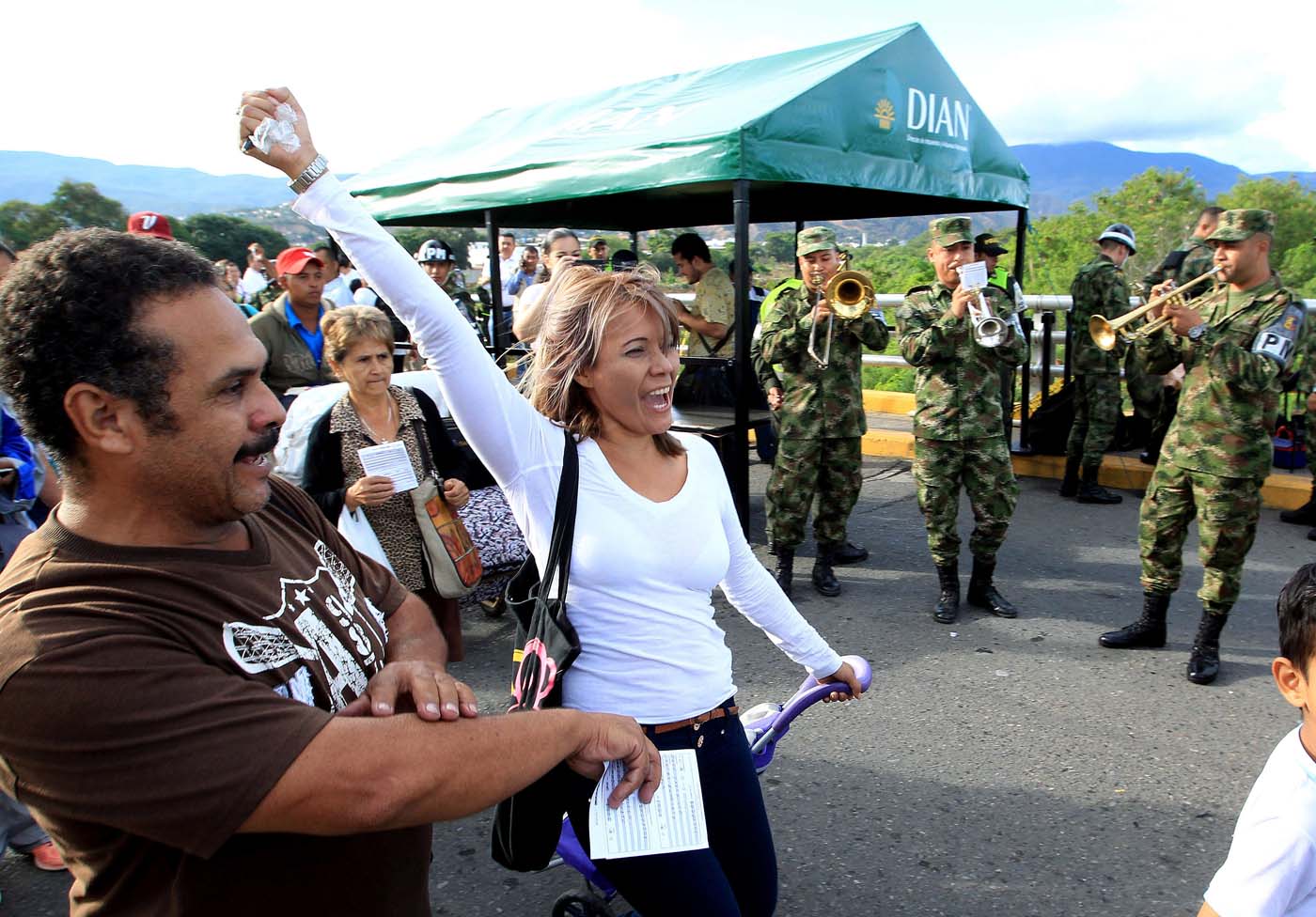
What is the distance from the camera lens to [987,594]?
532 centimetres

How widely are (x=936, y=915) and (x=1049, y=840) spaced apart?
619mm

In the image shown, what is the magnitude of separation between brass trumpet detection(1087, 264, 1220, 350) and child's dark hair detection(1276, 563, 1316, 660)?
3232 mm

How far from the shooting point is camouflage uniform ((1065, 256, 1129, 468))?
7434mm

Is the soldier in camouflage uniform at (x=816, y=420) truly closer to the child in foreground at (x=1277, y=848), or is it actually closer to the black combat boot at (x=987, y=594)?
the black combat boot at (x=987, y=594)

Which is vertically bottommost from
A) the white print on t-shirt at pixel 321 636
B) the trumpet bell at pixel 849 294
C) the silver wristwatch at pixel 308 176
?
the white print on t-shirt at pixel 321 636

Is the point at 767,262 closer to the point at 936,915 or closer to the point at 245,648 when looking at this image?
the point at 936,915

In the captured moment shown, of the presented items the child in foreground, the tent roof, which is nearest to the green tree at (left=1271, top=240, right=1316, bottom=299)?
the tent roof

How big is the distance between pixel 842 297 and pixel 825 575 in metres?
1.76

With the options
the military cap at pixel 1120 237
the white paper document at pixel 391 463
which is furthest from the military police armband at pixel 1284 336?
the white paper document at pixel 391 463

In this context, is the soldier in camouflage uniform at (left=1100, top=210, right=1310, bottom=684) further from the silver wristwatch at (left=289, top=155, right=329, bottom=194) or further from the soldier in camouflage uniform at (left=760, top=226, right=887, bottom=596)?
the silver wristwatch at (left=289, top=155, right=329, bottom=194)

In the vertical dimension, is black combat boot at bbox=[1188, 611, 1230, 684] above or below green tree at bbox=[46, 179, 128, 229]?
below

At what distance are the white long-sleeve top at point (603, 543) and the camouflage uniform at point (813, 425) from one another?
12.3 ft

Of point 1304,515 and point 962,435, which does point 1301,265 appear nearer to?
point 1304,515

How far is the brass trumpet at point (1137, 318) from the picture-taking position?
186 inches
